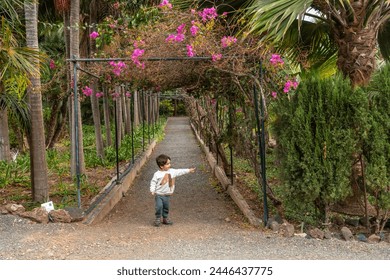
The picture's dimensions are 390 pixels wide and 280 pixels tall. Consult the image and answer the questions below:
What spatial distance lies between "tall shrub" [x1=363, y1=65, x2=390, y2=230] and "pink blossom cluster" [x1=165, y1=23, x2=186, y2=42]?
243 cm

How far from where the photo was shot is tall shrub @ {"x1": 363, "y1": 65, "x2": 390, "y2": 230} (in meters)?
5.32

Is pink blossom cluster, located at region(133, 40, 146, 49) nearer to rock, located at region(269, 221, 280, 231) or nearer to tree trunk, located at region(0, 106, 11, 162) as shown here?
rock, located at region(269, 221, 280, 231)

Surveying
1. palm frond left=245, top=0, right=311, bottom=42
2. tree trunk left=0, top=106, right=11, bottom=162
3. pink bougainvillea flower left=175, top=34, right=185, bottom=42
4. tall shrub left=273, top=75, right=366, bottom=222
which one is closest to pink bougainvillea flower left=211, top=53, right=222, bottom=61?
pink bougainvillea flower left=175, top=34, right=185, bottom=42

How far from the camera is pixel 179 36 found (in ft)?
19.9

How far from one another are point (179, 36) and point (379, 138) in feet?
9.05

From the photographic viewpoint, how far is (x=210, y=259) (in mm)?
4629

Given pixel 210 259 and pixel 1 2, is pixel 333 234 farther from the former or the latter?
pixel 1 2

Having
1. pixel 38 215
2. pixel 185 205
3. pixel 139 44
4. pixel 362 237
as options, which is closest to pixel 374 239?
pixel 362 237

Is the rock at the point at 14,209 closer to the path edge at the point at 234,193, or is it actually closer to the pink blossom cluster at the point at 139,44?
the pink blossom cluster at the point at 139,44

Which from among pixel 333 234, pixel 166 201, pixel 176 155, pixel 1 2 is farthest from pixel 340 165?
pixel 176 155

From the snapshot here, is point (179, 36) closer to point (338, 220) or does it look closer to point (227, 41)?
point (227, 41)

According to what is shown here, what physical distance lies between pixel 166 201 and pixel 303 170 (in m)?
2.03

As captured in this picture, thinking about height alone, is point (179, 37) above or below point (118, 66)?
above

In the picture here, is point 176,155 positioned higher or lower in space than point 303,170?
lower
